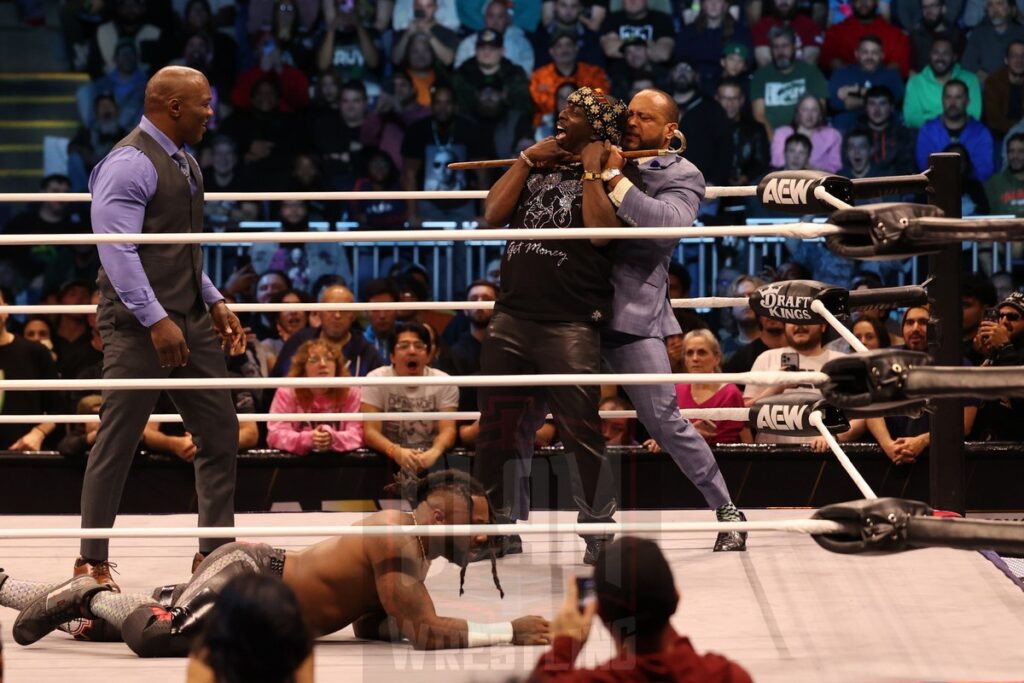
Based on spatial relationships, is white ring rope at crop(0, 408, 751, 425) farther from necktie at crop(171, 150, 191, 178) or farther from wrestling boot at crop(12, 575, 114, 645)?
wrestling boot at crop(12, 575, 114, 645)

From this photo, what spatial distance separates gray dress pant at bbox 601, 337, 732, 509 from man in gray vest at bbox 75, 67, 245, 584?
36.6 inches

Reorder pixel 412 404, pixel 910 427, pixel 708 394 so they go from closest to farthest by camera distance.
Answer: pixel 910 427, pixel 412 404, pixel 708 394

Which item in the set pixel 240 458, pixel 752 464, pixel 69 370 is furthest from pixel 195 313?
pixel 69 370

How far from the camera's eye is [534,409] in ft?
10.9

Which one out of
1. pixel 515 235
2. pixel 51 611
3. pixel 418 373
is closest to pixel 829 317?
pixel 515 235

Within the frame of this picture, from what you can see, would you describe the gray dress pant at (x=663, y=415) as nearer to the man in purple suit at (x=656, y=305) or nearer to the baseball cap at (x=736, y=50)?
the man in purple suit at (x=656, y=305)

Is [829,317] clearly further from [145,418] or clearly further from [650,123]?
[145,418]

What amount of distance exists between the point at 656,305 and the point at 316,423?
4.91 ft

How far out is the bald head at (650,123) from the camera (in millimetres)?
3342

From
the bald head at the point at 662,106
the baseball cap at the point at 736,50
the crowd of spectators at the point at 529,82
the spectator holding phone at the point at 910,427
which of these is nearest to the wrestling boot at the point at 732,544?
the spectator holding phone at the point at 910,427

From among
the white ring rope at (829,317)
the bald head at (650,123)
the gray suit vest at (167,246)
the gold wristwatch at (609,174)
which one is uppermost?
the bald head at (650,123)

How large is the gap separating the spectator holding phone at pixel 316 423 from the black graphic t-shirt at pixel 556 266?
1.18 metres

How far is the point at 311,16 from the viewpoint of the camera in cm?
662

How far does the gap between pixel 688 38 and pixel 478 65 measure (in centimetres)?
99
